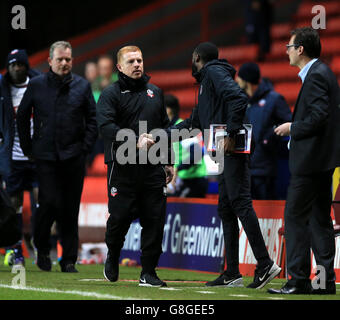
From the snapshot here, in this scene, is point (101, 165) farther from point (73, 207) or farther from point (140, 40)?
point (73, 207)

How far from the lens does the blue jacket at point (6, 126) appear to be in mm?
10273

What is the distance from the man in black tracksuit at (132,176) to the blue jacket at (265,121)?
9.35 feet

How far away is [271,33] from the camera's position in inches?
730

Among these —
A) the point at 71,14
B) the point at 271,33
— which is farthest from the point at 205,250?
the point at 71,14

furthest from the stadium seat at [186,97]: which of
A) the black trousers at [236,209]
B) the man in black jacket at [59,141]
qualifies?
the black trousers at [236,209]

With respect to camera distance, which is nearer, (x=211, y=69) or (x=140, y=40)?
(x=211, y=69)

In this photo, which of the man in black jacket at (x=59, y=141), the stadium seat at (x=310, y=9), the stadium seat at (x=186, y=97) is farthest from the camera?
the stadium seat at (x=186, y=97)

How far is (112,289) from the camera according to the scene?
25.2 ft

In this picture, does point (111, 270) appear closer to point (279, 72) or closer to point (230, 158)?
point (230, 158)

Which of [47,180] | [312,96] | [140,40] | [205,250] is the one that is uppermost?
[140,40]

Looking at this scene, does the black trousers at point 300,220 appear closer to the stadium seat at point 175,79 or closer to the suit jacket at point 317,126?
the suit jacket at point 317,126

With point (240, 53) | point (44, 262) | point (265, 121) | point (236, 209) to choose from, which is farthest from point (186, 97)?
point (236, 209)

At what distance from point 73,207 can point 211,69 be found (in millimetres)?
2636

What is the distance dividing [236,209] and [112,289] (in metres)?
1.27
